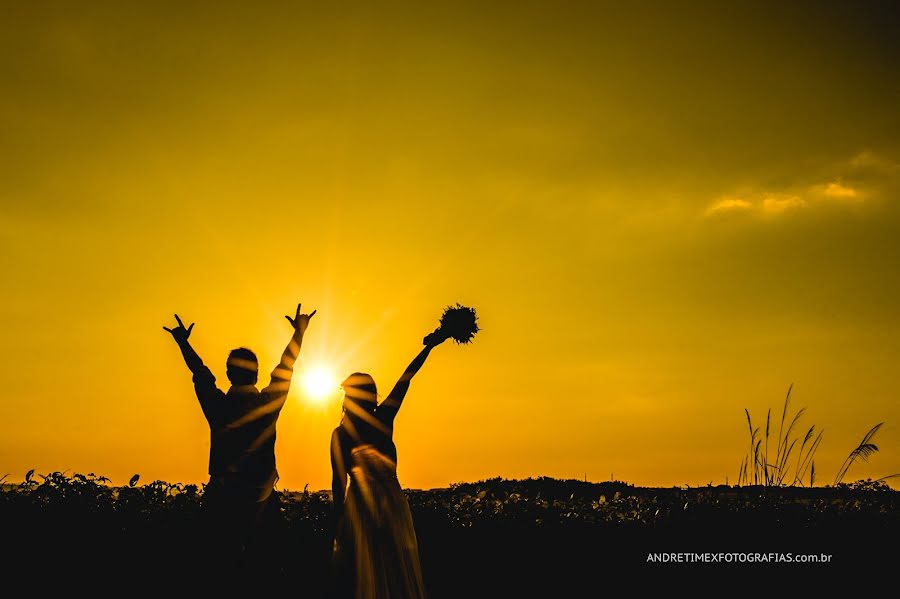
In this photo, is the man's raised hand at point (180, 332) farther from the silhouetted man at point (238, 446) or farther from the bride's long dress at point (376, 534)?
the bride's long dress at point (376, 534)

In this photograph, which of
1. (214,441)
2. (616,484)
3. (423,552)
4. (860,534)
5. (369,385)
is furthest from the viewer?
(616,484)

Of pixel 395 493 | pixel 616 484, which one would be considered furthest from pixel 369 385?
pixel 616 484

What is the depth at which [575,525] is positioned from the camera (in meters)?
12.6

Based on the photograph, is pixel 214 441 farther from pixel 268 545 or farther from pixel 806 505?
pixel 806 505

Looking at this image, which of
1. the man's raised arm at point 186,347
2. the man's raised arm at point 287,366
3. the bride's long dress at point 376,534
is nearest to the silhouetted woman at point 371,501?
the bride's long dress at point 376,534

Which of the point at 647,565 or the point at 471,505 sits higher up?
the point at 471,505

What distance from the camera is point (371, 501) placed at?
8.78 meters

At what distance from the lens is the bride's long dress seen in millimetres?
8555

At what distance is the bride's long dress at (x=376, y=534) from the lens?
8.55 m

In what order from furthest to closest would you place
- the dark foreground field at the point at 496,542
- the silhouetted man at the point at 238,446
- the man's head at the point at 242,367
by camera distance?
1. the dark foreground field at the point at 496,542
2. the man's head at the point at 242,367
3. the silhouetted man at the point at 238,446

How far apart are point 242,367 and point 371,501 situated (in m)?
1.92

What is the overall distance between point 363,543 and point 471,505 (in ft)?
15.7

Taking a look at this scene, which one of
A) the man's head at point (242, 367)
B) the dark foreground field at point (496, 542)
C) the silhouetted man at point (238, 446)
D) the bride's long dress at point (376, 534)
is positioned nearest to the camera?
the silhouetted man at point (238, 446)

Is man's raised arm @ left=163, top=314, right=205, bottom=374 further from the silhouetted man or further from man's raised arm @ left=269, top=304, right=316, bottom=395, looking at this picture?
man's raised arm @ left=269, top=304, right=316, bottom=395
